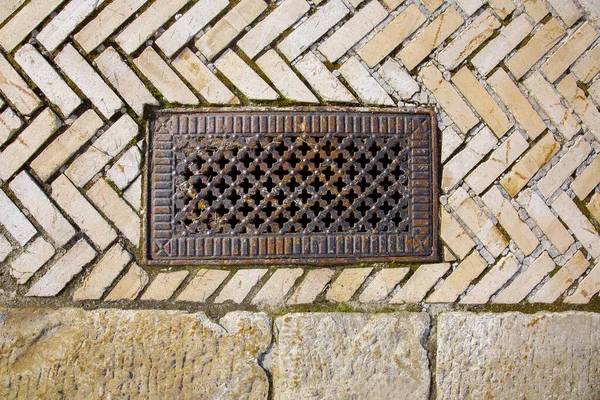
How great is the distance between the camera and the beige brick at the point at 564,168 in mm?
2309

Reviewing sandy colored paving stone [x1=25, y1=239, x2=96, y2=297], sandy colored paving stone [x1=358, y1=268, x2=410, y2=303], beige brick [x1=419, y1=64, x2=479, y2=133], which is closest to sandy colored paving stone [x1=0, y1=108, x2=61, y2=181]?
sandy colored paving stone [x1=25, y1=239, x2=96, y2=297]

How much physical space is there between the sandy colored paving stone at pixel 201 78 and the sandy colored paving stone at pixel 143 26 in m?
0.20

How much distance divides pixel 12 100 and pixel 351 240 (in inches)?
74.9

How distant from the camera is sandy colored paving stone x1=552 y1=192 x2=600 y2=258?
231cm

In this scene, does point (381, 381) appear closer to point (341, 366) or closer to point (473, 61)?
point (341, 366)

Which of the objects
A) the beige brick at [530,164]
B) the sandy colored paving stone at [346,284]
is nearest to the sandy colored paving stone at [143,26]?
the sandy colored paving stone at [346,284]

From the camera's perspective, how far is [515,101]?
229 cm

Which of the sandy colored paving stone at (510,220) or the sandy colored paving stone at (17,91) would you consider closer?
the sandy colored paving stone at (17,91)

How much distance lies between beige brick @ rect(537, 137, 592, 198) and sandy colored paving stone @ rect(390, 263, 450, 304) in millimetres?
687

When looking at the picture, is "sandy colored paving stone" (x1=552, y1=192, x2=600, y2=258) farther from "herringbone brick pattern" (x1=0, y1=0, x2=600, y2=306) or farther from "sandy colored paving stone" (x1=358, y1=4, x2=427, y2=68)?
"sandy colored paving stone" (x1=358, y1=4, x2=427, y2=68)

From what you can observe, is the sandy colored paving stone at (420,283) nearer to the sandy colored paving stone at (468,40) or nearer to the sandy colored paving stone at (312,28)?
the sandy colored paving stone at (468,40)

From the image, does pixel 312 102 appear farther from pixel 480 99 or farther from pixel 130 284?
pixel 130 284

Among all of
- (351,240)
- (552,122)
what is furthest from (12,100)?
(552,122)

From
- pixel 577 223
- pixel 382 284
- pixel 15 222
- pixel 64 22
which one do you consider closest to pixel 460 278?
pixel 382 284
